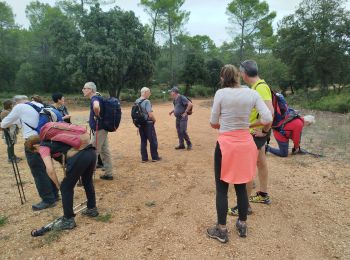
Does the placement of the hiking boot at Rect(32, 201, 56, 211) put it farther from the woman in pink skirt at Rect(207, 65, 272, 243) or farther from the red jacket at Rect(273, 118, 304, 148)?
the red jacket at Rect(273, 118, 304, 148)

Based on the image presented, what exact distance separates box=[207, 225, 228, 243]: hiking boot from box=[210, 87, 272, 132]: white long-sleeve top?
1.13 meters

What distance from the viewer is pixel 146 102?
22.5 feet

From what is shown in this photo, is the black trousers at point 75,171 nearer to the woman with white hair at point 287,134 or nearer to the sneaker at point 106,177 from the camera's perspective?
the sneaker at point 106,177

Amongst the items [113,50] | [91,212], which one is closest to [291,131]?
[91,212]

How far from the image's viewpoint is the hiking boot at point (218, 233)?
354 cm

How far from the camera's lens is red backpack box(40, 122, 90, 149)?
11.5 feet

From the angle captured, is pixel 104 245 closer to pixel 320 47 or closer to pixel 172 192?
pixel 172 192

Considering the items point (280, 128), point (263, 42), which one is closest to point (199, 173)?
point (280, 128)

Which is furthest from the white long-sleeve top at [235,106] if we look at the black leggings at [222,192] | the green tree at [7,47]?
the green tree at [7,47]

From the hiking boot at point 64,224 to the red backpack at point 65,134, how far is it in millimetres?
958

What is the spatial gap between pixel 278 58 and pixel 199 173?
83.6 ft

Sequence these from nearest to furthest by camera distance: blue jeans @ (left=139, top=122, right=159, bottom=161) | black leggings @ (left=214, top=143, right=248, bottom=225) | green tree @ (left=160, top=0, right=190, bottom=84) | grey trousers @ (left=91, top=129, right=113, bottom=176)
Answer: black leggings @ (left=214, top=143, right=248, bottom=225) → grey trousers @ (left=91, top=129, right=113, bottom=176) → blue jeans @ (left=139, top=122, right=159, bottom=161) → green tree @ (left=160, top=0, right=190, bottom=84)

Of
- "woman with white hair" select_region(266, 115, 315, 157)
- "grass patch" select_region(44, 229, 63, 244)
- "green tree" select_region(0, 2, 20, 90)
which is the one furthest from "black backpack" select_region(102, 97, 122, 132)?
"green tree" select_region(0, 2, 20, 90)

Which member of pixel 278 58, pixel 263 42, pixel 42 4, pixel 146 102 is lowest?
pixel 146 102
